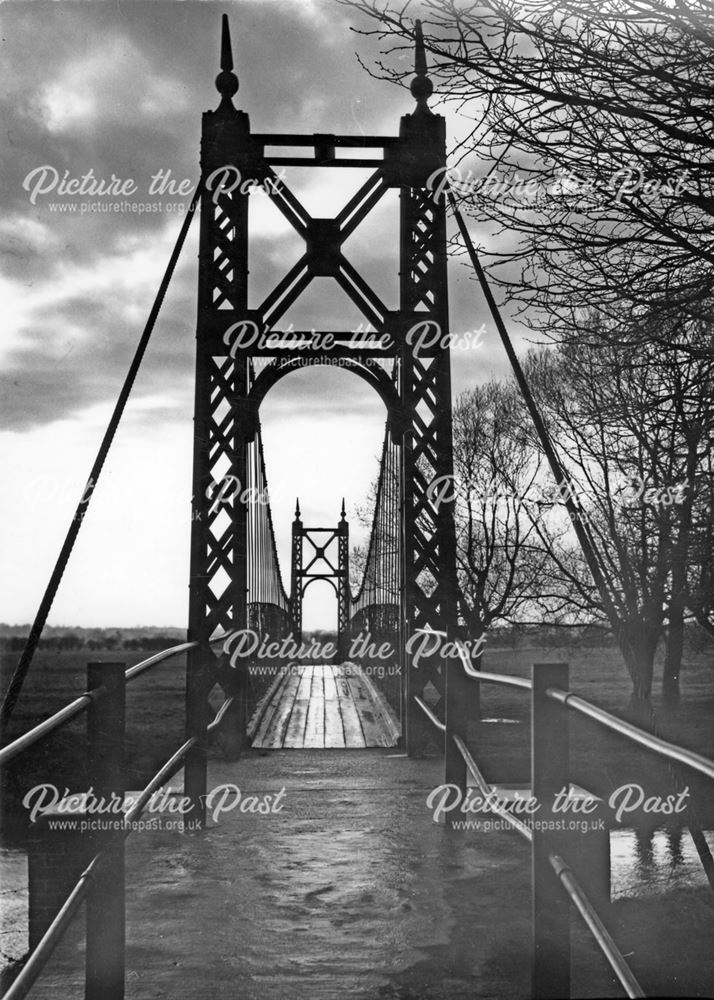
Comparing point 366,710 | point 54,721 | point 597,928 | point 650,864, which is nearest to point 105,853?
point 54,721

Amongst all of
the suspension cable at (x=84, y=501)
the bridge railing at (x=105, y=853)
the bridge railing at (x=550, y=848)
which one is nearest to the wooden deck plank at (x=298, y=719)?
the suspension cable at (x=84, y=501)

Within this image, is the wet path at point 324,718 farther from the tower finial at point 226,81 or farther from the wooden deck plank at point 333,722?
A: the tower finial at point 226,81

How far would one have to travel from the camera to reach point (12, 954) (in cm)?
465

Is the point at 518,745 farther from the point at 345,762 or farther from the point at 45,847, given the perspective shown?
the point at 45,847

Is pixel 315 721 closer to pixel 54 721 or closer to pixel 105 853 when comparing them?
pixel 105 853

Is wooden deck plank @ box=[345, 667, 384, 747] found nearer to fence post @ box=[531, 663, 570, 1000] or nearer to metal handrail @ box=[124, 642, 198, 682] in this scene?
metal handrail @ box=[124, 642, 198, 682]

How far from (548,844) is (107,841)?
1.21m

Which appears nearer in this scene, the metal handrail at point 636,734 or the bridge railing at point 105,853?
the metal handrail at point 636,734

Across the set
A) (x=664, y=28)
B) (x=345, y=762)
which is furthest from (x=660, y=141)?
(x=345, y=762)

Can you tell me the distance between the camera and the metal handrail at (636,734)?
160cm

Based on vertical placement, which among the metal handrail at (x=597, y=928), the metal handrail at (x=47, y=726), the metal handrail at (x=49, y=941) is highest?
the metal handrail at (x=47, y=726)

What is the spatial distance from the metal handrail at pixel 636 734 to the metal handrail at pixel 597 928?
0.40m

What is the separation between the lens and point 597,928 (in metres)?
2.16

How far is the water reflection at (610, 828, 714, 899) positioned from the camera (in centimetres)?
448
